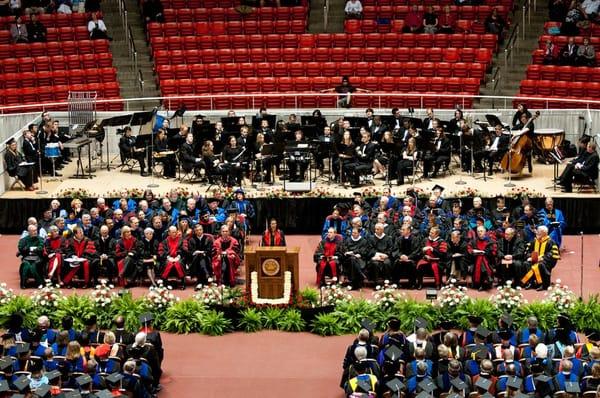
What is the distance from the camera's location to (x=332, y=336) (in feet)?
76.1

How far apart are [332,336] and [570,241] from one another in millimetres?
7974

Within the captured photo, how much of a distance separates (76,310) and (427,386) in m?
7.38

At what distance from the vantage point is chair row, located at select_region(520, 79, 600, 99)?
3512 cm

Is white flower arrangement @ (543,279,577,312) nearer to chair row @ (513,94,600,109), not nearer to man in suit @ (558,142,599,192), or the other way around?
man in suit @ (558,142,599,192)

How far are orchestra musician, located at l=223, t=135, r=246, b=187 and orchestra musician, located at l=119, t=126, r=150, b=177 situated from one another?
2294 mm

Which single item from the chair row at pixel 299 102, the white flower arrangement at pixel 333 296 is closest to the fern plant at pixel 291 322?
the white flower arrangement at pixel 333 296

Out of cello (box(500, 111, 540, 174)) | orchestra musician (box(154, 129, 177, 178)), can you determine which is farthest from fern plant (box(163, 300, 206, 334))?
cello (box(500, 111, 540, 174))

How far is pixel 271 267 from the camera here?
24.1 m

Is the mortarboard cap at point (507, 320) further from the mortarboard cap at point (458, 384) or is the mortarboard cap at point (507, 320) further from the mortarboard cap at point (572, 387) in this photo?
the mortarboard cap at point (458, 384)

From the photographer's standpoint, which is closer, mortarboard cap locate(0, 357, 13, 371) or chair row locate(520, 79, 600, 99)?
mortarboard cap locate(0, 357, 13, 371)

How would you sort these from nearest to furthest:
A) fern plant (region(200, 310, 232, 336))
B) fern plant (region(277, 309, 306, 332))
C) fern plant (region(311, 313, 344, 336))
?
fern plant (region(311, 313, 344, 336)) → fern plant (region(200, 310, 232, 336)) → fern plant (region(277, 309, 306, 332))

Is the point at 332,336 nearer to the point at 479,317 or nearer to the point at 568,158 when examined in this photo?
the point at 479,317

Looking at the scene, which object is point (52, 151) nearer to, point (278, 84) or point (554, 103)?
point (278, 84)

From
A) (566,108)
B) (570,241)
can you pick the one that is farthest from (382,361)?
(566,108)
